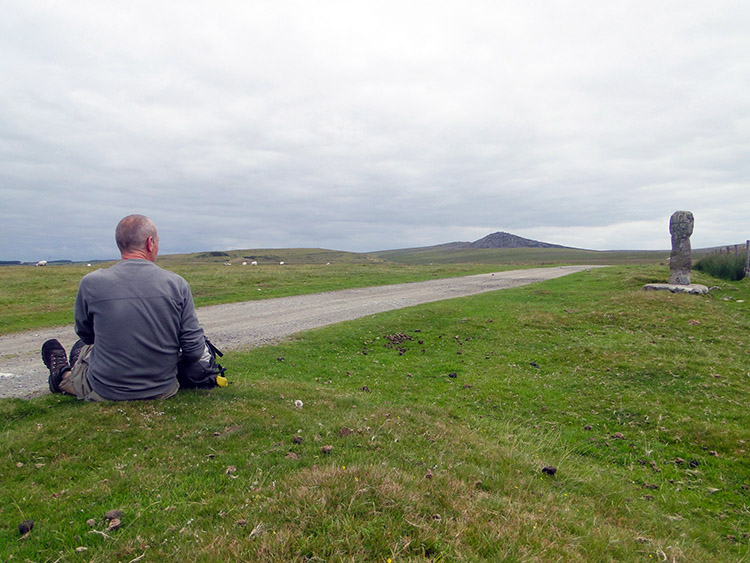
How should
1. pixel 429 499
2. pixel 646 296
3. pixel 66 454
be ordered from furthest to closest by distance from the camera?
pixel 646 296 → pixel 66 454 → pixel 429 499

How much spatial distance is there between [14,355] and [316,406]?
10.5 m

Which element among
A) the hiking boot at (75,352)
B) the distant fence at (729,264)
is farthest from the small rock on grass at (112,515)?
the distant fence at (729,264)

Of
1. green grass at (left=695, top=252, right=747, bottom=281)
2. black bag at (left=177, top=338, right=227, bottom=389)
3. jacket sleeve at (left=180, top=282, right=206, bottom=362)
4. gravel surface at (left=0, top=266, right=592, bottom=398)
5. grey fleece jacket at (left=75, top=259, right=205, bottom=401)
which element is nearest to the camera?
grey fleece jacket at (left=75, top=259, right=205, bottom=401)

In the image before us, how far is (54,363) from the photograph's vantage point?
6688 millimetres

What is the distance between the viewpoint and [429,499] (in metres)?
3.81

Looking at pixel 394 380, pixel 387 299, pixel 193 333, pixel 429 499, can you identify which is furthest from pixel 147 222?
pixel 387 299

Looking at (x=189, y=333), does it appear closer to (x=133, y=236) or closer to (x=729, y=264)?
(x=133, y=236)

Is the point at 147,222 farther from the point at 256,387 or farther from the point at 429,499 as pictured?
the point at 429,499

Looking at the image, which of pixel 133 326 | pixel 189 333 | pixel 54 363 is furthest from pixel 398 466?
pixel 54 363

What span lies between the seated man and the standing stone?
27129 mm

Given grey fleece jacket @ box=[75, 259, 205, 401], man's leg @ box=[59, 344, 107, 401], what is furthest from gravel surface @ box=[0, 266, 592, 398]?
grey fleece jacket @ box=[75, 259, 205, 401]

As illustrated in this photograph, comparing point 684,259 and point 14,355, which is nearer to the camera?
point 14,355

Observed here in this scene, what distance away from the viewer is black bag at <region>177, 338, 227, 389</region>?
21.1 ft

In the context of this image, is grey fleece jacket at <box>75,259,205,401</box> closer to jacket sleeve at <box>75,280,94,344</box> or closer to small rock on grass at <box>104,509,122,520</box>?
jacket sleeve at <box>75,280,94,344</box>
